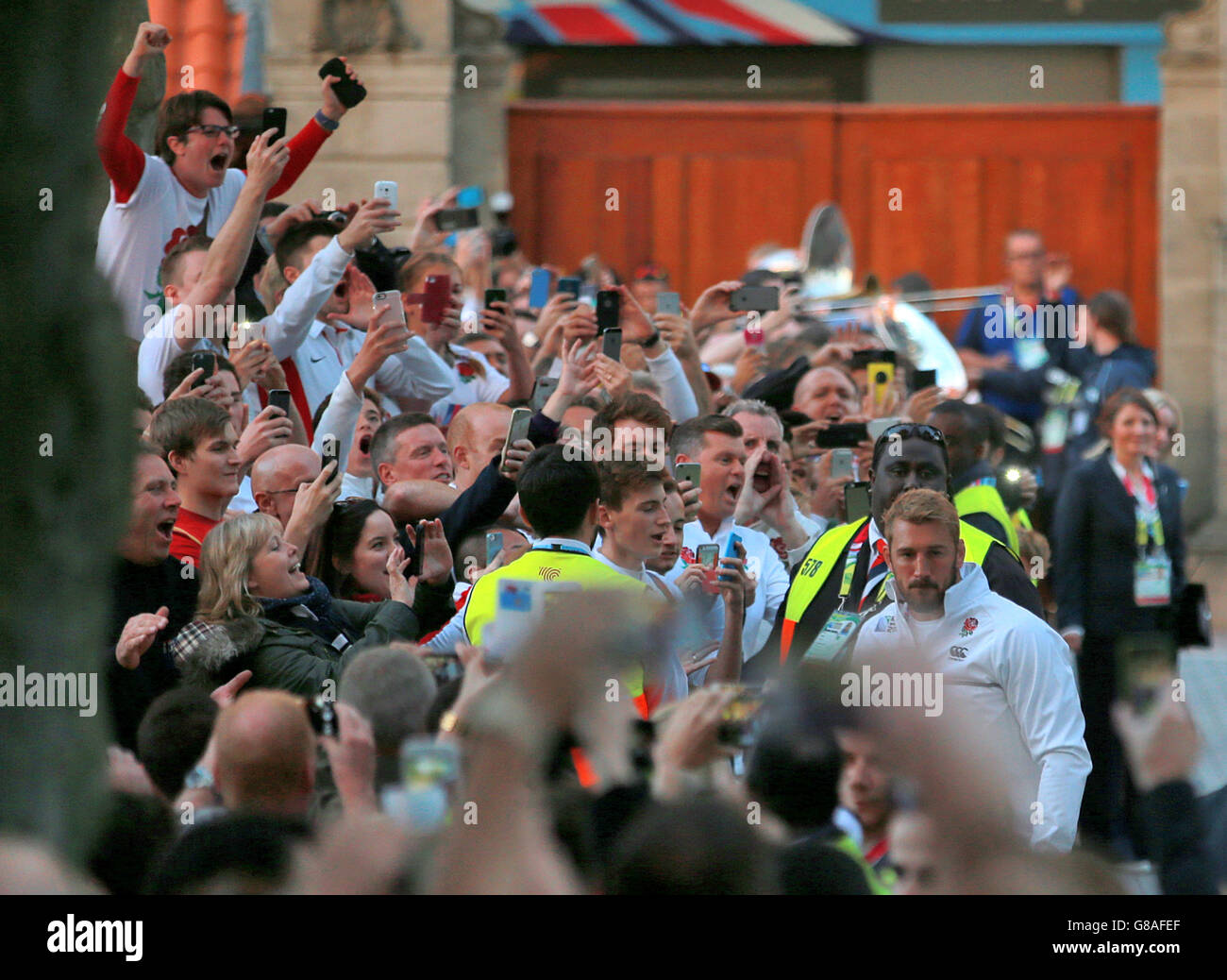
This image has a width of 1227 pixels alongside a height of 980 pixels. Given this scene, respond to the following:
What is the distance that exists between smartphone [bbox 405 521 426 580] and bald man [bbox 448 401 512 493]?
0.45 meters

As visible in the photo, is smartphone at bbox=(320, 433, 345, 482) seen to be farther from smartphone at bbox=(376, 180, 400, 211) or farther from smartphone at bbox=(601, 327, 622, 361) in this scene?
smartphone at bbox=(601, 327, 622, 361)

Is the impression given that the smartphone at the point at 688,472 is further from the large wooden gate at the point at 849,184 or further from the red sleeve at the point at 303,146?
the large wooden gate at the point at 849,184

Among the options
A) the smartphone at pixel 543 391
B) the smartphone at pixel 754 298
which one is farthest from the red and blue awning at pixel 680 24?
the smartphone at pixel 543 391

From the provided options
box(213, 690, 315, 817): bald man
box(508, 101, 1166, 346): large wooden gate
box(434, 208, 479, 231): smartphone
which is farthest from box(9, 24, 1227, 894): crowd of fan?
box(508, 101, 1166, 346): large wooden gate

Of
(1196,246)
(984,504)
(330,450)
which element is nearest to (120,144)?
(330,450)

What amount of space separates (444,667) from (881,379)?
4.81 meters

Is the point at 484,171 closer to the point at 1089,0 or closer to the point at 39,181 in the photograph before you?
the point at 1089,0

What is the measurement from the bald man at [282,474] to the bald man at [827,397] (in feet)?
8.56

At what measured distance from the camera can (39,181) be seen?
8.14ft

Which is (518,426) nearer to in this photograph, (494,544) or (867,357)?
(494,544)

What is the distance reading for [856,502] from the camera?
20.7 ft

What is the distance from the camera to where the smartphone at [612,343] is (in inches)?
262
